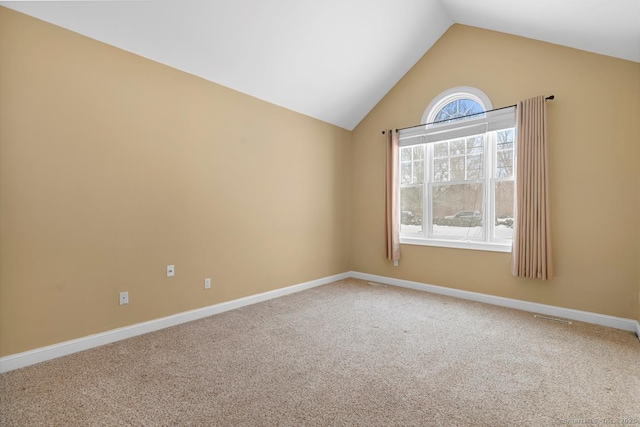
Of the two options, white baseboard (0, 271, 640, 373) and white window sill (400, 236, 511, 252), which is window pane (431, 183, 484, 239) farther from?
white baseboard (0, 271, 640, 373)

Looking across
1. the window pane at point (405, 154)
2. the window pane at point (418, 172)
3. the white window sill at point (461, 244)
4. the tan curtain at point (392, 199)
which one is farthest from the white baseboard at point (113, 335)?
the window pane at point (405, 154)

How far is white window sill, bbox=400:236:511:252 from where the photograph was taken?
12.4 ft

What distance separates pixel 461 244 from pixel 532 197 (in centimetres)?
103

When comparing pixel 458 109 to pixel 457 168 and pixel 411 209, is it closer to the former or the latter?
pixel 457 168

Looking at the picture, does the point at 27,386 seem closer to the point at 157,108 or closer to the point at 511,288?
the point at 157,108

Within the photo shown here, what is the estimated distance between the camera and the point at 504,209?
12.5ft

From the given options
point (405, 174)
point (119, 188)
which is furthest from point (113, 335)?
point (405, 174)

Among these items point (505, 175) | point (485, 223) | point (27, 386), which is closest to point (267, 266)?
point (27, 386)

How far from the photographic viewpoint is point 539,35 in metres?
3.34

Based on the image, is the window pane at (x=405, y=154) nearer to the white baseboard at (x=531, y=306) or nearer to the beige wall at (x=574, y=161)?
the beige wall at (x=574, y=161)

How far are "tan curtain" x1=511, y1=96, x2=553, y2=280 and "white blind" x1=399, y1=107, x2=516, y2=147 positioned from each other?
0.18 m

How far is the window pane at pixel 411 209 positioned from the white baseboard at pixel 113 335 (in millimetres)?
2268

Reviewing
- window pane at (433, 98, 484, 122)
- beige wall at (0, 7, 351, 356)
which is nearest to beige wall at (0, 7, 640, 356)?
beige wall at (0, 7, 351, 356)

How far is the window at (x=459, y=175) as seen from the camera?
3.81m
